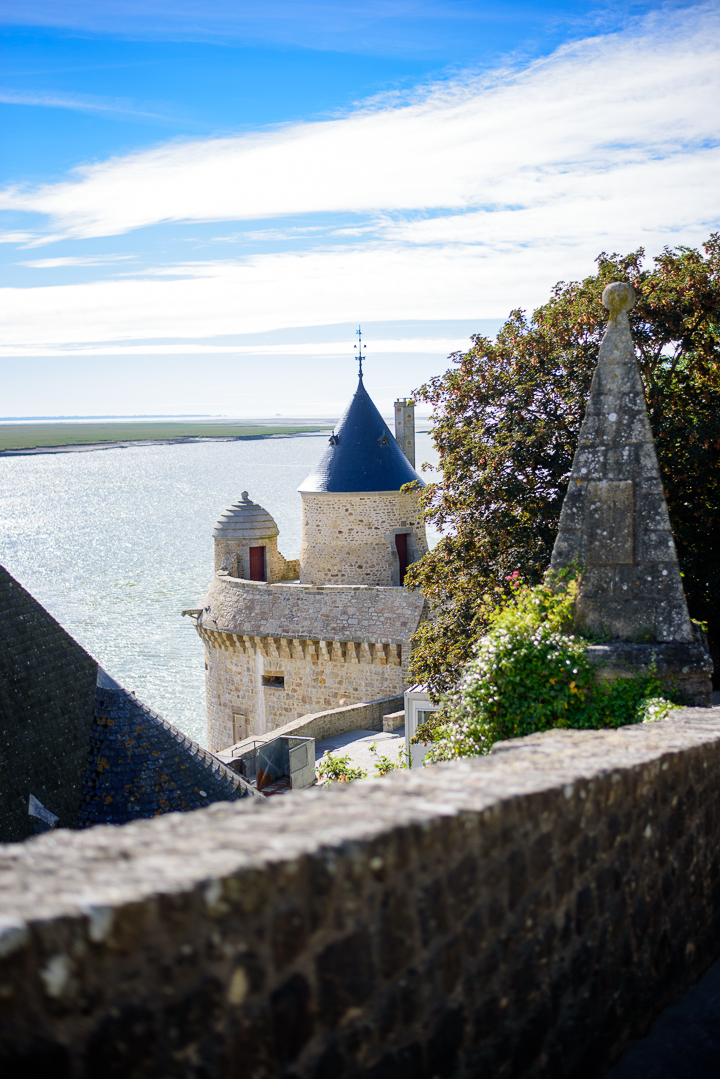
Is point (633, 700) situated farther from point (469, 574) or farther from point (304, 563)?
point (304, 563)

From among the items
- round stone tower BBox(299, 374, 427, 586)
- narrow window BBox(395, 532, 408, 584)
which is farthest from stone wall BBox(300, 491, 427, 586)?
narrow window BBox(395, 532, 408, 584)

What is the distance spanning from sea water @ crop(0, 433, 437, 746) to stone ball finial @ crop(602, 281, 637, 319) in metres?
8.51

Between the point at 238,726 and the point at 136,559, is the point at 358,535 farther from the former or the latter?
the point at 136,559

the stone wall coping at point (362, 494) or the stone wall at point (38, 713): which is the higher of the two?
the stone wall coping at point (362, 494)

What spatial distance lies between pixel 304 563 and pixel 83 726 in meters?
19.3

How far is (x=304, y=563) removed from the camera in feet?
101

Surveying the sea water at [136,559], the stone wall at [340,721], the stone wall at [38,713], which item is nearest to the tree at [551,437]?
the sea water at [136,559]

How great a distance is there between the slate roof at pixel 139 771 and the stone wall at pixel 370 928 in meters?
7.52

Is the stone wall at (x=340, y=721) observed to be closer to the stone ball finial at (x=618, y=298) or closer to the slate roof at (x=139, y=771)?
the slate roof at (x=139, y=771)

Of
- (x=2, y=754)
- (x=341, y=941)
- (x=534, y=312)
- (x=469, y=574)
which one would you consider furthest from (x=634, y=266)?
(x=341, y=941)

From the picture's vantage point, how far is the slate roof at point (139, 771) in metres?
10.8

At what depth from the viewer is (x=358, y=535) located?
2983cm

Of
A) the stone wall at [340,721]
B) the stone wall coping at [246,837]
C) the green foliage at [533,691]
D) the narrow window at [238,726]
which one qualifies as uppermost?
the stone wall coping at [246,837]

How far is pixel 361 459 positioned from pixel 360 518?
214 cm
